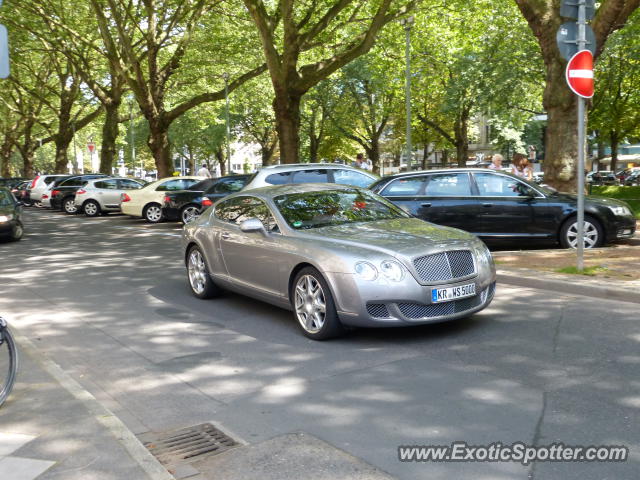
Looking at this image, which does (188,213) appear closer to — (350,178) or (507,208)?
(350,178)

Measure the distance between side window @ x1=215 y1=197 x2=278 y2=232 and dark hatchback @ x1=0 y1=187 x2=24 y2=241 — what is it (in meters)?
10.0

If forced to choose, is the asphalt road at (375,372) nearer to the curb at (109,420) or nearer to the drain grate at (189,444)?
the drain grate at (189,444)

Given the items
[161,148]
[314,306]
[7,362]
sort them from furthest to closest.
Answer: [161,148], [314,306], [7,362]

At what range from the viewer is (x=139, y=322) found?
795 cm

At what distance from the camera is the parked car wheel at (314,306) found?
6.56m

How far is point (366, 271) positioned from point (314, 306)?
0.70 metres

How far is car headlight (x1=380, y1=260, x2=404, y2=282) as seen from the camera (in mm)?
6301

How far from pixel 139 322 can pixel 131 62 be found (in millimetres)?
20873

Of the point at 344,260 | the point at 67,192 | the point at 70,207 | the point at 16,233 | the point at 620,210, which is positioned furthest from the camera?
the point at 67,192

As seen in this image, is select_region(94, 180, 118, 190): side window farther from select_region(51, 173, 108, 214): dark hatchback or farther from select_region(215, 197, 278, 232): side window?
select_region(215, 197, 278, 232): side window

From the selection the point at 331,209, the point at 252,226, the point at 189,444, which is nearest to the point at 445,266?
the point at 331,209

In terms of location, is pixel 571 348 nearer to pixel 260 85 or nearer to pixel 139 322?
pixel 139 322

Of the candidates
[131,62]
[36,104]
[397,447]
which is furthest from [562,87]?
[36,104]

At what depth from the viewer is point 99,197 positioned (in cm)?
2817
